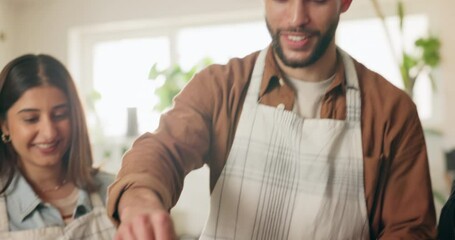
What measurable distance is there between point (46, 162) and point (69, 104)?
0.10 metres

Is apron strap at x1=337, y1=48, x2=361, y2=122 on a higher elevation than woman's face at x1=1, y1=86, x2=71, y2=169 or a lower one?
higher

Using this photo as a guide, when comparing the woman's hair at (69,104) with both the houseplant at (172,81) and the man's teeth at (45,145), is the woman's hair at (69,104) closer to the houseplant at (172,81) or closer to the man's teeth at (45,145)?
the man's teeth at (45,145)

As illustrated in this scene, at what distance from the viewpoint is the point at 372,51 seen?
0.75 metres

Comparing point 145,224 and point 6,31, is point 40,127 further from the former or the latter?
point 145,224

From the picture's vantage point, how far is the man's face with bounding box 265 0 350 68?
0.65 meters

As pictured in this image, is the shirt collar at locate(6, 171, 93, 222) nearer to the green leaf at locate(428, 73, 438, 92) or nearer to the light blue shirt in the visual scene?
the light blue shirt

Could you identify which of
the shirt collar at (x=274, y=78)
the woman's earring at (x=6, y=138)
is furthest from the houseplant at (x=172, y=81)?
the woman's earring at (x=6, y=138)

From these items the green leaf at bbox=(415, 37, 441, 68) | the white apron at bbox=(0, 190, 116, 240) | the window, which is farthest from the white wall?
the green leaf at bbox=(415, 37, 441, 68)

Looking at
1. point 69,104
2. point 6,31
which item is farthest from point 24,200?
point 6,31

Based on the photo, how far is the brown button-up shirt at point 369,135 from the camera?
663 millimetres

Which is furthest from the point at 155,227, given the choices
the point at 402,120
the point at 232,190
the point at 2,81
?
the point at 2,81

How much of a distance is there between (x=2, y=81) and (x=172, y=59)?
10.7 inches

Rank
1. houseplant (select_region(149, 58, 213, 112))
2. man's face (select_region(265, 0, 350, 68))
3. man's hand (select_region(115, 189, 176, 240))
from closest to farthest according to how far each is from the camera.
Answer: man's hand (select_region(115, 189, 176, 240)), man's face (select_region(265, 0, 350, 68)), houseplant (select_region(149, 58, 213, 112))

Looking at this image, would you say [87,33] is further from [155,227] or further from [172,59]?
[155,227]
